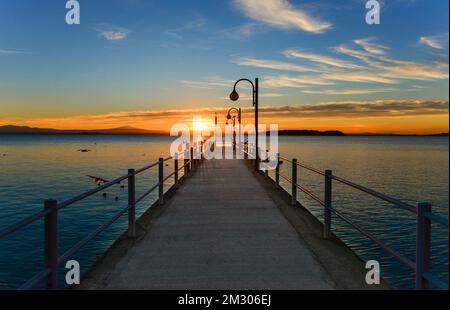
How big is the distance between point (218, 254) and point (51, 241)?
2848mm

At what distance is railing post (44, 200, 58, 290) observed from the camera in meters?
4.49

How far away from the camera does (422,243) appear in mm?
4246

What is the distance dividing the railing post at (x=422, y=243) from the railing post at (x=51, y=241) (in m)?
3.60

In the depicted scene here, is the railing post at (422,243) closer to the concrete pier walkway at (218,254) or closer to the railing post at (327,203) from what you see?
the concrete pier walkway at (218,254)

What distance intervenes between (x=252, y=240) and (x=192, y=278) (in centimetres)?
228

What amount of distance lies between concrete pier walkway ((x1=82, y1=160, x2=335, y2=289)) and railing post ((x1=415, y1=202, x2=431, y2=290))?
4.26ft

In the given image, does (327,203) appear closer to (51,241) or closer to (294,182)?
(294,182)

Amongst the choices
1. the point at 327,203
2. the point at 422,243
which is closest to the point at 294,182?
the point at 327,203

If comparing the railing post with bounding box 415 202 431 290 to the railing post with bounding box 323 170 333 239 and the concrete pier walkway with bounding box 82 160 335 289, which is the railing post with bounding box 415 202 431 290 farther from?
the railing post with bounding box 323 170 333 239

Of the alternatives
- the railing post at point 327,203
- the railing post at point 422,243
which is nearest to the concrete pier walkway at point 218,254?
the railing post at point 327,203

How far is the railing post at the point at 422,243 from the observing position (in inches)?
164

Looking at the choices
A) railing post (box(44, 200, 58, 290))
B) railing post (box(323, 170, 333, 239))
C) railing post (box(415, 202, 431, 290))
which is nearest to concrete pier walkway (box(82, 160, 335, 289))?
railing post (box(323, 170, 333, 239))
